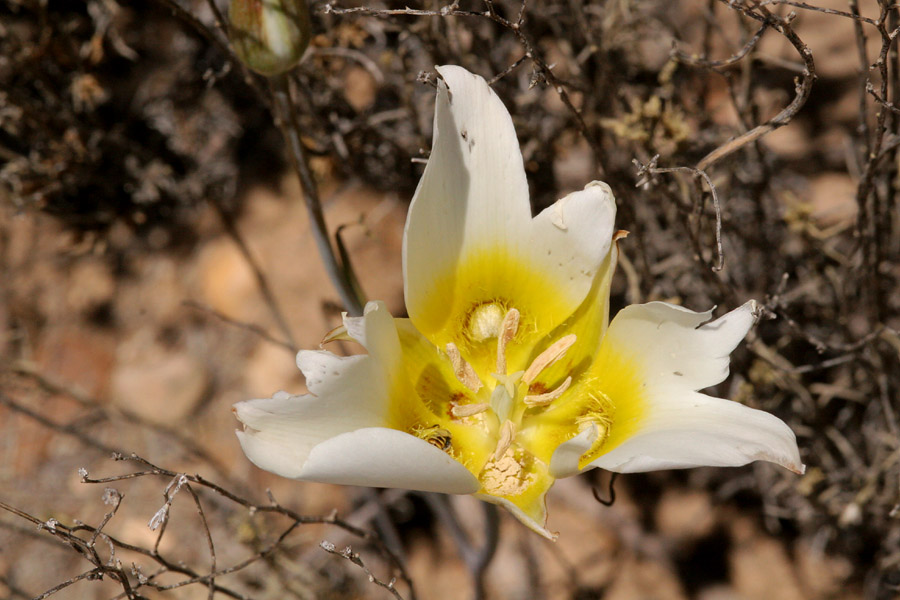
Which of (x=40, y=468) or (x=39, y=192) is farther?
(x=40, y=468)

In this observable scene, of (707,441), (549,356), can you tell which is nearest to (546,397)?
(549,356)

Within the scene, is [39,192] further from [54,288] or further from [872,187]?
[872,187]

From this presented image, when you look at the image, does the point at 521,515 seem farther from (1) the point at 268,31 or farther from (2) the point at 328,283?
(2) the point at 328,283

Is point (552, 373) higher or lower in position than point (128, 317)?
lower

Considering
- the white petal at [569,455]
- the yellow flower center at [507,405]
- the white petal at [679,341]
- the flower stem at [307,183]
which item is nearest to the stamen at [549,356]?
the yellow flower center at [507,405]

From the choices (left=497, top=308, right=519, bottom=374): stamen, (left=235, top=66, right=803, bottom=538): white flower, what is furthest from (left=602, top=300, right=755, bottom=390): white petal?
(left=497, top=308, right=519, bottom=374): stamen

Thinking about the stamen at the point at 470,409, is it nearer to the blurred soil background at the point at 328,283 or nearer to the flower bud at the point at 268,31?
the blurred soil background at the point at 328,283

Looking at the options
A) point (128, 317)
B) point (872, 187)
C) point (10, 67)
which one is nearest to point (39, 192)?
point (10, 67)

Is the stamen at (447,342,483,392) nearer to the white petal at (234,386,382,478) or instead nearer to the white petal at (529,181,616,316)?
the white petal at (529,181,616,316)

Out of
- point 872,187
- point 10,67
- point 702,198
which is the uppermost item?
point 10,67

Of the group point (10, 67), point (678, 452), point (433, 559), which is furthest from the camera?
point (433, 559)
